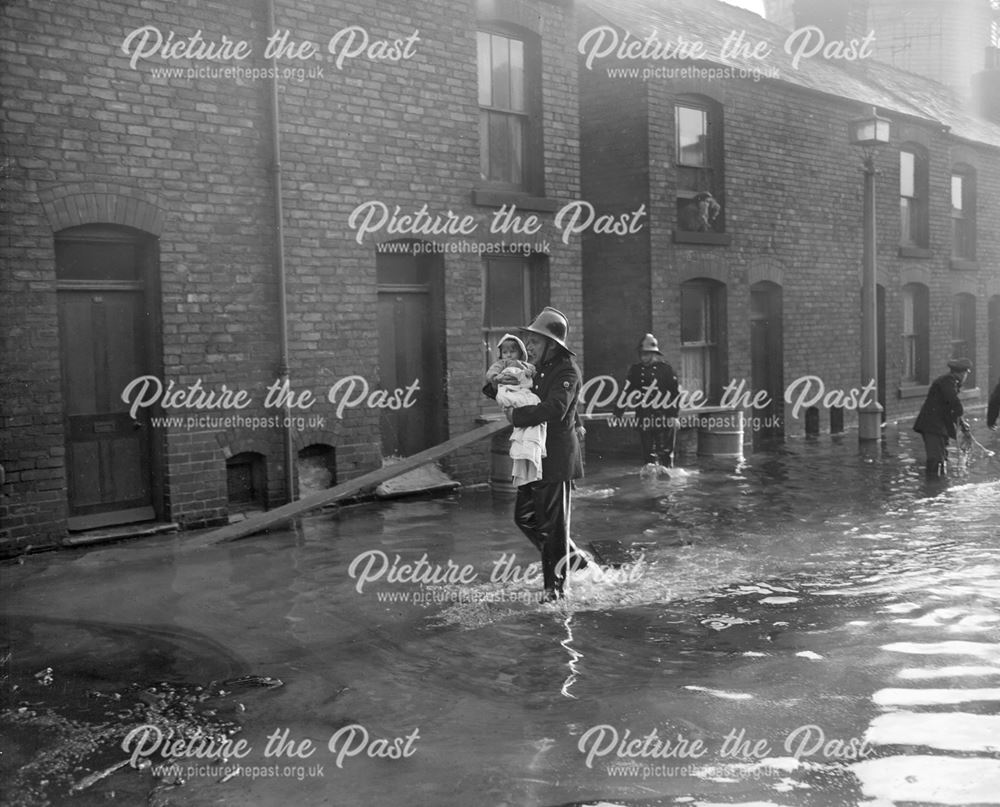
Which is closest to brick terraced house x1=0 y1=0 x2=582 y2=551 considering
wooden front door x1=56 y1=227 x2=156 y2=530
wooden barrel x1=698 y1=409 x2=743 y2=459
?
wooden front door x1=56 y1=227 x2=156 y2=530

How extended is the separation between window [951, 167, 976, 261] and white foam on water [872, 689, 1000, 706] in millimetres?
21240

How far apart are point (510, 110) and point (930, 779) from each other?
444 inches

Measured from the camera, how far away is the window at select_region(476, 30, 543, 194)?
13.8 m

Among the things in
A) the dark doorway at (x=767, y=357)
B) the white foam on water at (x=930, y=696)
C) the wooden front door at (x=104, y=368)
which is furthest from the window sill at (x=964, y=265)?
the white foam on water at (x=930, y=696)

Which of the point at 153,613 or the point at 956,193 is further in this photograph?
the point at 956,193

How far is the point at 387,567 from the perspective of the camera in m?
8.83

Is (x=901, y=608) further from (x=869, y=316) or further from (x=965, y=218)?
(x=965, y=218)

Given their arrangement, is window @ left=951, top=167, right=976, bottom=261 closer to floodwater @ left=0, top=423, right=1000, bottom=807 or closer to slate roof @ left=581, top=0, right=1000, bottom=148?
slate roof @ left=581, top=0, right=1000, bottom=148

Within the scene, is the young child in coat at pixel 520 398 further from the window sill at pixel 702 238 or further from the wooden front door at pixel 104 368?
the window sill at pixel 702 238

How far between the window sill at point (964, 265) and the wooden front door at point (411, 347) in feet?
50.6

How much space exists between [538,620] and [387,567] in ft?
6.93

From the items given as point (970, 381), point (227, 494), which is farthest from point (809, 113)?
point (227, 494)

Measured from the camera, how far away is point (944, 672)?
18.9 ft

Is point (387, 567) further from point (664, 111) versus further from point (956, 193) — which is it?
point (956, 193)
